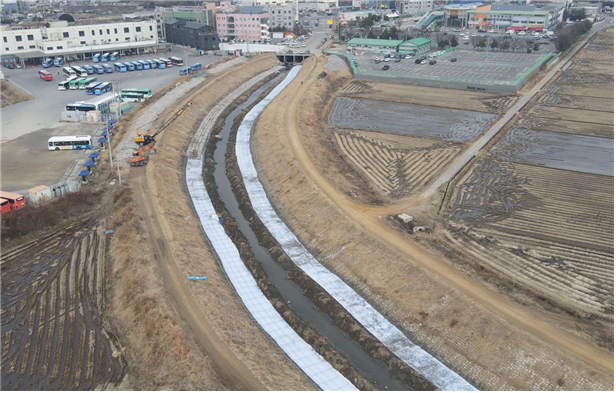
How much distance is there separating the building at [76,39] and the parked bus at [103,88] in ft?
54.1

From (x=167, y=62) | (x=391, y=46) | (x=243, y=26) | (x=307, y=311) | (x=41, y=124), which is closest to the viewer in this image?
Answer: (x=307, y=311)

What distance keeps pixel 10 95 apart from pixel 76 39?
20242 millimetres

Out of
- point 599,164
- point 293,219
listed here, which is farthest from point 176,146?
point 599,164

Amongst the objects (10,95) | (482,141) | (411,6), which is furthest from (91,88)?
(411,6)

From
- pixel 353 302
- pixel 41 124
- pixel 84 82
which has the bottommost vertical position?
pixel 353 302

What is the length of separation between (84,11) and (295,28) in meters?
55.8

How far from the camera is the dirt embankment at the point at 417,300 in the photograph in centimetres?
1368

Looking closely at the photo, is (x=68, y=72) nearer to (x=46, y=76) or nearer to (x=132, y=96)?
(x=46, y=76)

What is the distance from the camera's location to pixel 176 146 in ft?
102

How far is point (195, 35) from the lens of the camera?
211 feet

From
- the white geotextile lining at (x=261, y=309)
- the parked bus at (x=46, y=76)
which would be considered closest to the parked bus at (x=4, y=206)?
the white geotextile lining at (x=261, y=309)

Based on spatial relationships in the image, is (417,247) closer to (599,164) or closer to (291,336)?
(291,336)

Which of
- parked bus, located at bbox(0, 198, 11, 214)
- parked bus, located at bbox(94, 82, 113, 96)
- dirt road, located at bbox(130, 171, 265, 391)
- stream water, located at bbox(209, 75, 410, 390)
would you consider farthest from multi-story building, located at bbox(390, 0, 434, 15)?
parked bus, located at bbox(0, 198, 11, 214)

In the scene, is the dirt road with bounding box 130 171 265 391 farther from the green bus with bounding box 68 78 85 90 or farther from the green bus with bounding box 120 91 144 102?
the green bus with bounding box 68 78 85 90
